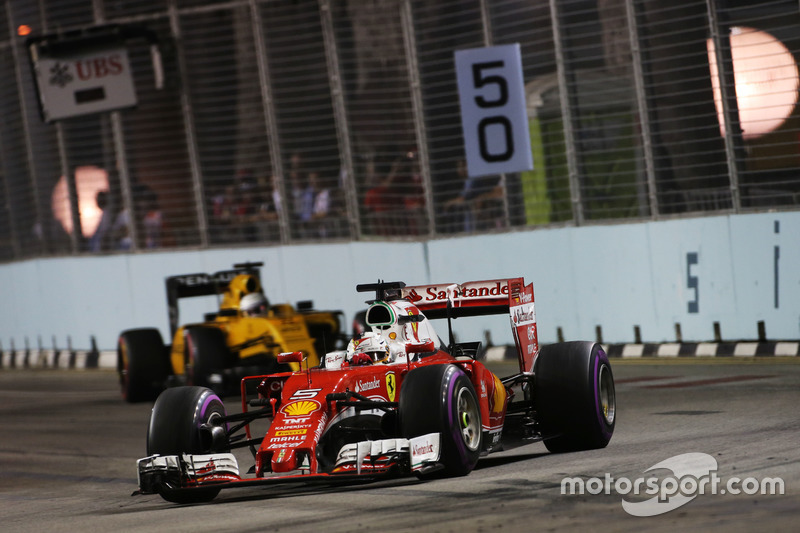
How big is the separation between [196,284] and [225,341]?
1.27m

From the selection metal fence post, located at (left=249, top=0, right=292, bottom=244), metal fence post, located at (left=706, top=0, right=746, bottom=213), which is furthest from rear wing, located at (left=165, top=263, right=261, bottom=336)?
metal fence post, located at (left=706, top=0, right=746, bottom=213)

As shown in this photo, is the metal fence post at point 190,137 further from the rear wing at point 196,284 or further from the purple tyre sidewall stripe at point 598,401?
the purple tyre sidewall stripe at point 598,401

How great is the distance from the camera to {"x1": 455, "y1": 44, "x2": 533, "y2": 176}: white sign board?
18.8m

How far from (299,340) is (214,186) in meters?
6.37

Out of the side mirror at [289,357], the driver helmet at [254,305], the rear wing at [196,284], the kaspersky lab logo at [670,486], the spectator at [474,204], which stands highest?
the spectator at [474,204]

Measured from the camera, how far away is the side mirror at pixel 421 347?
1015 centimetres

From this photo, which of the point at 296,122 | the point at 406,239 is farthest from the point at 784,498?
the point at 296,122

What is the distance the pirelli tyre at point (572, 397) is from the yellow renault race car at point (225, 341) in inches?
260

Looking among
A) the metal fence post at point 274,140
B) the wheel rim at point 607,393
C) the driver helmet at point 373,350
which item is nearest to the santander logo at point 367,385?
the driver helmet at point 373,350

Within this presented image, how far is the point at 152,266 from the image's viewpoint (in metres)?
23.4

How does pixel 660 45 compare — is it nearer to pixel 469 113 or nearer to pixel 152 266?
pixel 469 113

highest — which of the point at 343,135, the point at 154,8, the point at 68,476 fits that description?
the point at 154,8

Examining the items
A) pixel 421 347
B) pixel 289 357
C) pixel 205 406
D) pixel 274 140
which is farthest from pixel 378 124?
pixel 205 406

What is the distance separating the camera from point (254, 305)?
680 inches
